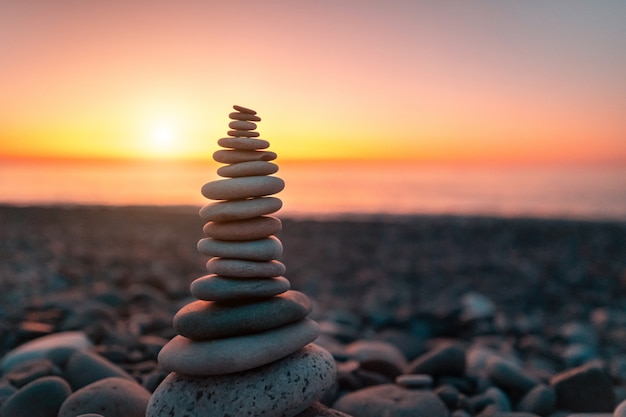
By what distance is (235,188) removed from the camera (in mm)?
3105

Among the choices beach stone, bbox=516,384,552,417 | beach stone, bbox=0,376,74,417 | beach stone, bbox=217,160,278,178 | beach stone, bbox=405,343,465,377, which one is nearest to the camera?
beach stone, bbox=217,160,278,178

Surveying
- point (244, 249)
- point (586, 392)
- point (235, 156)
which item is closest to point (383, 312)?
point (586, 392)

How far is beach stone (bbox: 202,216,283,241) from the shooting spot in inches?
123

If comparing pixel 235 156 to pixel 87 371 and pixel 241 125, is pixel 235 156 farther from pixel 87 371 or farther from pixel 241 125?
pixel 87 371

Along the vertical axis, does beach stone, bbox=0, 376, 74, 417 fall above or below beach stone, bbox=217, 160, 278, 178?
below

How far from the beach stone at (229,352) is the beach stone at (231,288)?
0.79 feet

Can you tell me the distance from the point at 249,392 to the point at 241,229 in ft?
3.16

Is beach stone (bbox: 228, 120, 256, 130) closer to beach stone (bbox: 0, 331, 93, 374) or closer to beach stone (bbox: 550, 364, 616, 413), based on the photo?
beach stone (bbox: 0, 331, 93, 374)

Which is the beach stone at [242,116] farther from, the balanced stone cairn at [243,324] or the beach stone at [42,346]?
the beach stone at [42,346]

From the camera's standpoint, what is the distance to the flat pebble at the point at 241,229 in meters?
3.13

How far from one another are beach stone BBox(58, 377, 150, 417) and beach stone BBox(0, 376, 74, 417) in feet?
0.53

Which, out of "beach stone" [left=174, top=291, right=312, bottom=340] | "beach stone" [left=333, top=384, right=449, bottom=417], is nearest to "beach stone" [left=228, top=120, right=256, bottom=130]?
"beach stone" [left=174, top=291, right=312, bottom=340]

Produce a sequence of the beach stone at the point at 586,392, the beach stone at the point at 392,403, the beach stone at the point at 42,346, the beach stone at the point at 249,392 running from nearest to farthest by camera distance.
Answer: the beach stone at the point at 249,392
the beach stone at the point at 392,403
the beach stone at the point at 586,392
the beach stone at the point at 42,346

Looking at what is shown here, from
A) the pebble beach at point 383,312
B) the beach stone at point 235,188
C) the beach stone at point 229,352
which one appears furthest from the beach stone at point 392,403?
the beach stone at point 235,188
